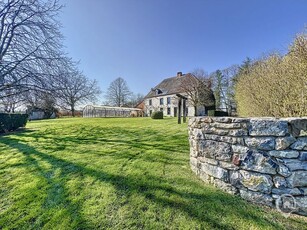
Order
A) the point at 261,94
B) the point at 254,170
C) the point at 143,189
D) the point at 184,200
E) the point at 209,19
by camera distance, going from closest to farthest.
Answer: the point at 254,170
the point at 184,200
the point at 143,189
the point at 261,94
the point at 209,19

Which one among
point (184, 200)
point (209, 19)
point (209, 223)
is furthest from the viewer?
point (209, 19)

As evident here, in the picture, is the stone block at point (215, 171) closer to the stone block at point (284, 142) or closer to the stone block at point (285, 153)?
the stone block at point (285, 153)

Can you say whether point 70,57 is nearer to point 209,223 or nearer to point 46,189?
point 46,189

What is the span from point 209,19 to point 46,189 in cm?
1226

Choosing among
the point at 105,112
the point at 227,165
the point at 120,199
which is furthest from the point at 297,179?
the point at 105,112

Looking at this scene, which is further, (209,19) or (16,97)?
(209,19)

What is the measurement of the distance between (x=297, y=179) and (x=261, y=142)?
635 mm

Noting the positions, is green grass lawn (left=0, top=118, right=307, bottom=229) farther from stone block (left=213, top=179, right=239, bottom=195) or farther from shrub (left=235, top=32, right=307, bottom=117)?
shrub (left=235, top=32, right=307, bottom=117)

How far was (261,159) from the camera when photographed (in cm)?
248

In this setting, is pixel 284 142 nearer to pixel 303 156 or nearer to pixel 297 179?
pixel 303 156

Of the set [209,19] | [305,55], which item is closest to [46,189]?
[305,55]

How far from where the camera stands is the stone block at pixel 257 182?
2443mm

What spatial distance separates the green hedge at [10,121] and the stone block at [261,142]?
15.5m

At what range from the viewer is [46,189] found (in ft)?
10.8
